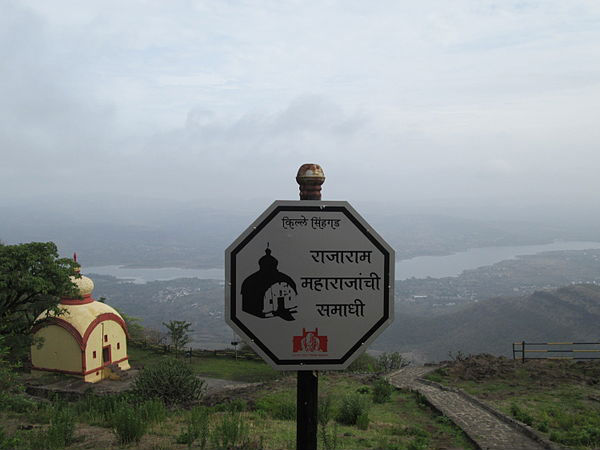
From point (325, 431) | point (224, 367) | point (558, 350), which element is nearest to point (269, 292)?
point (325, 431)

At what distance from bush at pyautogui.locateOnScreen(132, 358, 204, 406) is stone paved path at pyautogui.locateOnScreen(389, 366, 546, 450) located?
6.63 meters

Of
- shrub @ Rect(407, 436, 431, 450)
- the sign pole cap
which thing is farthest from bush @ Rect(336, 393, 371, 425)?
the sign pole cap

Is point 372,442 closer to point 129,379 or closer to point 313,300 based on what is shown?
point 313,300

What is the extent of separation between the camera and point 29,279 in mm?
16609

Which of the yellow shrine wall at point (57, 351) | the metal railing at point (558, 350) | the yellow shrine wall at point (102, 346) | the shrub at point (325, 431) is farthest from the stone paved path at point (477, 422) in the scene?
the yellow shrine wall at point (57, 351)

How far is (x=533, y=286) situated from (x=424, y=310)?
2525 inches

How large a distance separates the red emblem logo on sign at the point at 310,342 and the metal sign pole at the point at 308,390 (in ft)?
0.43

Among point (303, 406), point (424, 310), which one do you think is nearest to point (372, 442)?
point (303, 406)

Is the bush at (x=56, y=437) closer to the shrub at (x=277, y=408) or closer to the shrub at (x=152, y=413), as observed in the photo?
the shrub at (x=152, y=413)

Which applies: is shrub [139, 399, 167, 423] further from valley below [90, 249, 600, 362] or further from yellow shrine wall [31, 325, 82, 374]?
valley below [90, 249, 600, 362]

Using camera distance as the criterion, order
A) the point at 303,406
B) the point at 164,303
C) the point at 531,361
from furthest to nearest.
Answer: the point at 164,303 < the point at 531,361 < the point at 303,406

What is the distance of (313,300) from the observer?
8.37 feet

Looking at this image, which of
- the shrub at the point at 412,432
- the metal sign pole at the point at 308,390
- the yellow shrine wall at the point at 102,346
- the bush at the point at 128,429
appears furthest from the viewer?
the yellow shrine wall at the point at 102,346

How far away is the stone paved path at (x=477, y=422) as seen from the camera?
867cm
